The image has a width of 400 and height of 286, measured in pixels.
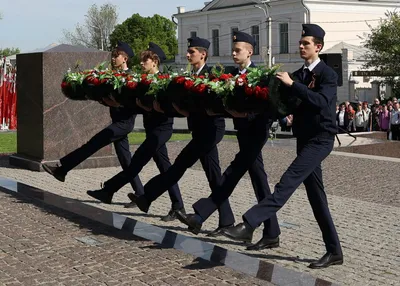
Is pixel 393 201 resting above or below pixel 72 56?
below

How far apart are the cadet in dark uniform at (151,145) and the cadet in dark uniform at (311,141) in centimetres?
251

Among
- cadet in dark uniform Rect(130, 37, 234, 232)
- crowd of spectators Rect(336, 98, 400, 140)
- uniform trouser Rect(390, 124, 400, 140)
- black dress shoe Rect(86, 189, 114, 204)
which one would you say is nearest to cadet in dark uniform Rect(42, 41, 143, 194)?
black dress shoe Rect(86, 189, 114, 204)

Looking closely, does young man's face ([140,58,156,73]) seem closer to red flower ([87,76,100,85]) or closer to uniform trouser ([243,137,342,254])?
red flower ([87,76,100,85])

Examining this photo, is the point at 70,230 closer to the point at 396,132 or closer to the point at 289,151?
the point at 289,151

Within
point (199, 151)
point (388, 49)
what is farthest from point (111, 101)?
point (388, 49)

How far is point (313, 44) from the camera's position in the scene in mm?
6719

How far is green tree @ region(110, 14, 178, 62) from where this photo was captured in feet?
285

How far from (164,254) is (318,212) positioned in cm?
138

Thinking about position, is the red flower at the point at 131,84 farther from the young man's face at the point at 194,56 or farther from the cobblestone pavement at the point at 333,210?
the cobblestone pavement at the point at 333,210

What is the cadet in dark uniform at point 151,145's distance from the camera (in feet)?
29.5

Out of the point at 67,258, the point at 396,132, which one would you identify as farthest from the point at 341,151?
the point at 67,258

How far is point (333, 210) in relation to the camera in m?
10.2

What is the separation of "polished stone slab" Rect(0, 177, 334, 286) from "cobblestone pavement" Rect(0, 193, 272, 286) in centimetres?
10

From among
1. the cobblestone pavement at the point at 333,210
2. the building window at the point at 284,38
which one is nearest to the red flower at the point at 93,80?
the cobblestone pavement at the point at 333,210
